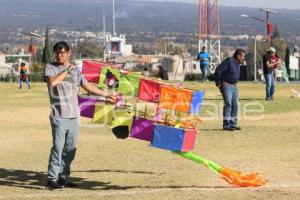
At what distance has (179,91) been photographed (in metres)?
10.5

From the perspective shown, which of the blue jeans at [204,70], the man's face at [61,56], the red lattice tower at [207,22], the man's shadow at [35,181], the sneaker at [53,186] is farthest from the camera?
the red lattice tower at [207,22]

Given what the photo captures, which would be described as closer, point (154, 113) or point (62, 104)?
point (62, 104)

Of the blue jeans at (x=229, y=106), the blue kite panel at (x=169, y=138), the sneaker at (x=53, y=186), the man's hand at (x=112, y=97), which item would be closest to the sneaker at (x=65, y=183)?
the sneaker at (x=53, y=186)

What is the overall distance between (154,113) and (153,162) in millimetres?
2430

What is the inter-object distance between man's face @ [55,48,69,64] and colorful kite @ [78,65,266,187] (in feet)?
2.29

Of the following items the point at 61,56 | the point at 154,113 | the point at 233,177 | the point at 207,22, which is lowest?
the point at 233,177

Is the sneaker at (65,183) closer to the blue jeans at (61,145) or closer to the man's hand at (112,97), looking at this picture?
the blue jeans at (61,145)

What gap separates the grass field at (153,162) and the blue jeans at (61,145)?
311mm

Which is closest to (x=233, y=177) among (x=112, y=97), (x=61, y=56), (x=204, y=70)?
(x=112, y=97)

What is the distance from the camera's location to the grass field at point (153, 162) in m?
10.6

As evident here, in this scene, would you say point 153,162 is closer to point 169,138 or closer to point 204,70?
point 169,138

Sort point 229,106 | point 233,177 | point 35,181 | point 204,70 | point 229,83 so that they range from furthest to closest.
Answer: point 204,70 < point 229,106 < point 229,83 < point 35,181 < point 233,177

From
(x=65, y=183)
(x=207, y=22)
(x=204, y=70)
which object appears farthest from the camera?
(x=207, y=22)

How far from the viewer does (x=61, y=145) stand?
10648mm
